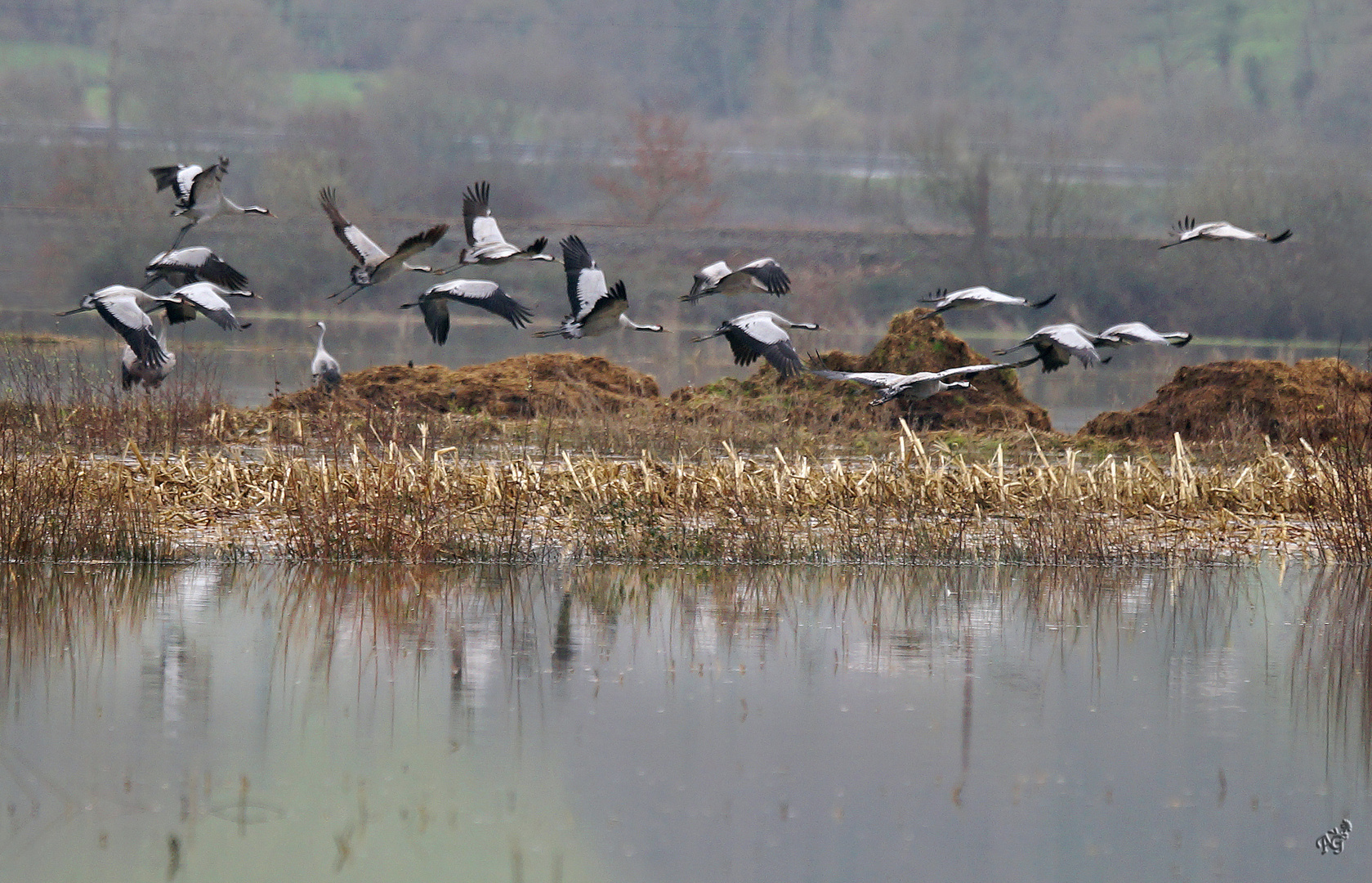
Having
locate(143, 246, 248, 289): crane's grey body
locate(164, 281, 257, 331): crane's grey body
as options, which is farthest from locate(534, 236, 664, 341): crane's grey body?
locate(143, 246, 248, 289): crane's grey body

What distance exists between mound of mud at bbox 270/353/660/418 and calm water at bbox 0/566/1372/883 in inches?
410

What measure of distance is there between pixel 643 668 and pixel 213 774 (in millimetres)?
2799

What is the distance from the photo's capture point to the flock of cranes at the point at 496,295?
45.8ft

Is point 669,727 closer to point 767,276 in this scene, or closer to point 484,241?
point 767,276

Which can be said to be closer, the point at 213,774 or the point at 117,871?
the point at 117,871

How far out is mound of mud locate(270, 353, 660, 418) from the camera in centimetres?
2312

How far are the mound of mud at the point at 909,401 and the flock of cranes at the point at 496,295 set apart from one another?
20.3ft

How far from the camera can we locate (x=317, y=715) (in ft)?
29.0

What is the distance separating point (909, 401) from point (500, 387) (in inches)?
211

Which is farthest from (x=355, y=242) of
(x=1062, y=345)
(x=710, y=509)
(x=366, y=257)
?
(x=1062, y=345)

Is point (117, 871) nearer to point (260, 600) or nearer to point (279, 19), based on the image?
point (260, 600)

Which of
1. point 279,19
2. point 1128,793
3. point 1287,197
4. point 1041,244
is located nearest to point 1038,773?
point 1128,793

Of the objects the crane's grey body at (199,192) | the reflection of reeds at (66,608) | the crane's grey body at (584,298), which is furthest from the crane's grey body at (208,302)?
the reflection of reeds at (66,608)

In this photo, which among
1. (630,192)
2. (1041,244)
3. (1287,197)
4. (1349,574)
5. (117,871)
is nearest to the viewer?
(117,871)
